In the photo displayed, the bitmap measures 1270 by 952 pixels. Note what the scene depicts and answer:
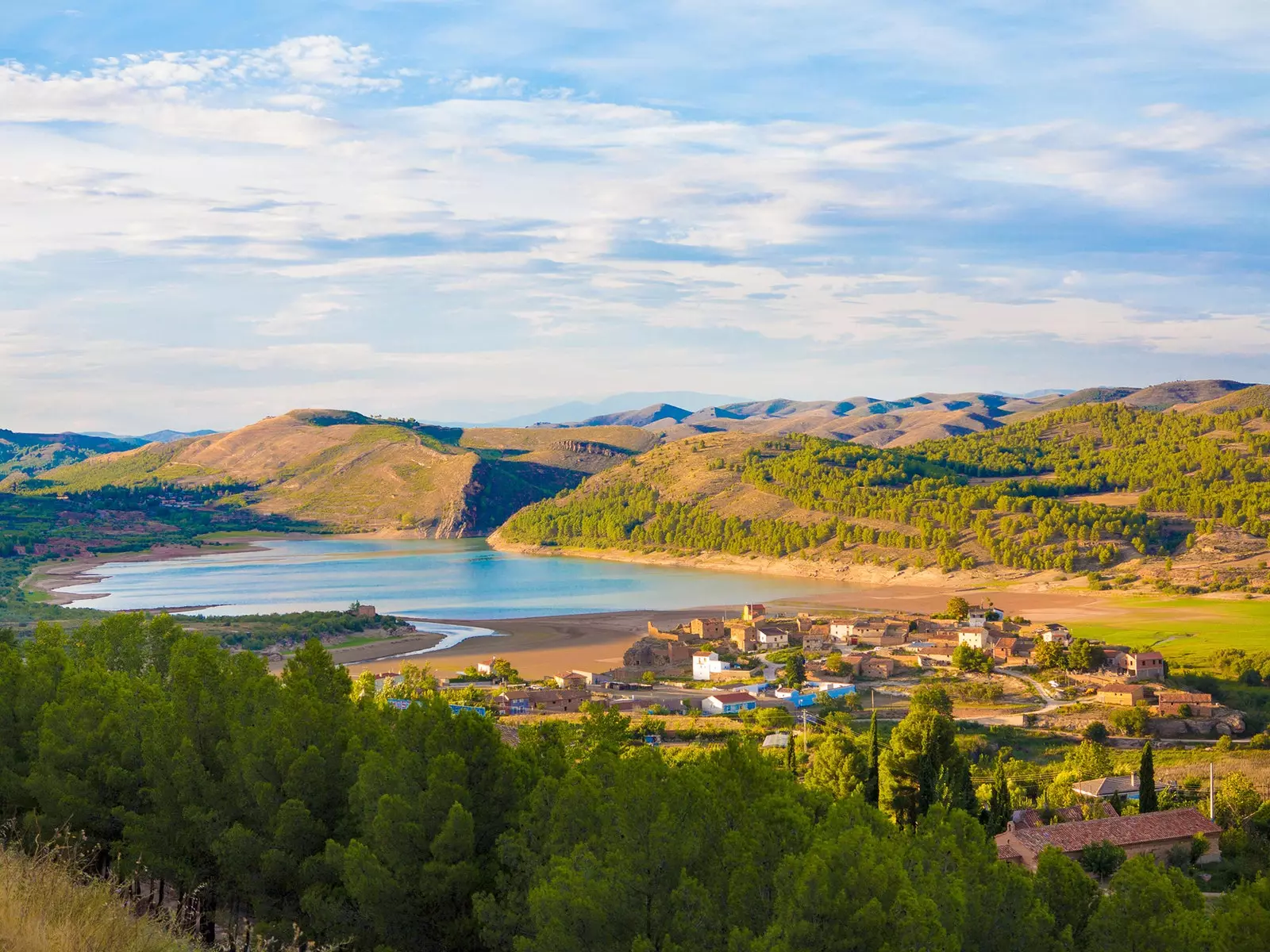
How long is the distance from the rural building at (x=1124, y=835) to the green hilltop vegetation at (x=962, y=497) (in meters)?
64.6

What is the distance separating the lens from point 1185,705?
136 feet

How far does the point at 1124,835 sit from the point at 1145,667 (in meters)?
24.6

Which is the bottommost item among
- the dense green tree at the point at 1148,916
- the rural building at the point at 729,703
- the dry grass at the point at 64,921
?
the rural building at the point at 729,703

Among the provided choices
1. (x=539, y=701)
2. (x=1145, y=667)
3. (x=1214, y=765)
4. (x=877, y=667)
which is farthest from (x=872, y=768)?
(x=1145, y=667)

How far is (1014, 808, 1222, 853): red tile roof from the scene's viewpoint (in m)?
24.0

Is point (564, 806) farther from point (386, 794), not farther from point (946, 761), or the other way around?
point (946, 761)

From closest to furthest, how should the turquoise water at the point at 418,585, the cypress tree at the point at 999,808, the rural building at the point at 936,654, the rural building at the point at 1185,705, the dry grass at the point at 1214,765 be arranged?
the cypress tree at the point at 999,808 < the dry grass at the point at 1214,765 < the rural building at the point at 1185,705 < the rural building at the point at 936,654 < the turquoise water at the point at 418,585

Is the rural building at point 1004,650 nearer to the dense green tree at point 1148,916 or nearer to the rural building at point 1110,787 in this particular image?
the rural building at point 1110,787

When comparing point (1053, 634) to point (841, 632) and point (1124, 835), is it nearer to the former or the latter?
point (841, 632)

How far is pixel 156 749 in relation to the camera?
53.5 ft

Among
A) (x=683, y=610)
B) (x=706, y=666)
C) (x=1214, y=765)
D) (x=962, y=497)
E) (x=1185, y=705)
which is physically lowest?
(x=1214, y=765)

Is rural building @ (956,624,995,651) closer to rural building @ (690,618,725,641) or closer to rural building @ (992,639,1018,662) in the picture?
rural building @ (992,639,1018,662)

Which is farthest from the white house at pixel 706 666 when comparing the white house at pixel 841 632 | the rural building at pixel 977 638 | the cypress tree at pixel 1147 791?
the cypress tree at pixel 1147 791

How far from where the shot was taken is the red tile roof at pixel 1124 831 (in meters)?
24.0
